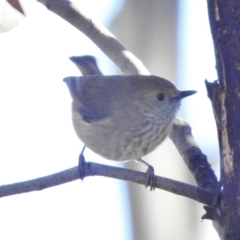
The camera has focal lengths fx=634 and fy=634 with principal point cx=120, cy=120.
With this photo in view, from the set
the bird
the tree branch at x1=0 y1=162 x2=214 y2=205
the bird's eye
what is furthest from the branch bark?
the bird's eye

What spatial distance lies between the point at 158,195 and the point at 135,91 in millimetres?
545

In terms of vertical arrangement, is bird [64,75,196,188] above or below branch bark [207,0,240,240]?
above

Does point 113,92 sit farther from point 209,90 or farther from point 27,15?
point 209,90

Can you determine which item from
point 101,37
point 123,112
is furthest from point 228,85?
point 123,112

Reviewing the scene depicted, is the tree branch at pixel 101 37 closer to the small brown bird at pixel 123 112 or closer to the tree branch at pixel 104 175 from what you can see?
the small brown bird at pixel 123 112

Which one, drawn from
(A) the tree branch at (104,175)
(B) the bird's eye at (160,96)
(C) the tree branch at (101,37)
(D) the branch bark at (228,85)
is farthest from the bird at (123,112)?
(D) the branch bark at (228,85)

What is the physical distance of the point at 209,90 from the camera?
168cm

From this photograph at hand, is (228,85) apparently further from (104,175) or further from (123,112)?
(123,112)

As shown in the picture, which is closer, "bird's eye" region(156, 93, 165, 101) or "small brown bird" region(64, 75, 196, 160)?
"small brown bird" region(64, 75, 196, 160)

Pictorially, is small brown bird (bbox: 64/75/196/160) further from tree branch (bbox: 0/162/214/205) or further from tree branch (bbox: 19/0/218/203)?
tree branch (bbox: 0/162/214/205)

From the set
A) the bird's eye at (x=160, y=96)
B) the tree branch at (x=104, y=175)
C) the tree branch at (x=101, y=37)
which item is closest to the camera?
the tree branch at (x=104, y=175)

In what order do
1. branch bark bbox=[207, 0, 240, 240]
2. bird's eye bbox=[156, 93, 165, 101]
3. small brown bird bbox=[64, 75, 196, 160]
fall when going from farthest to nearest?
bird's eye bbox=[156, 93, 165, 101]
small brown bird bbox=[64, 75, 196, 160]
branch bark bbox=[207, 0, 240, 240]

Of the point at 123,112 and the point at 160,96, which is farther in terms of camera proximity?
the point at 160,96

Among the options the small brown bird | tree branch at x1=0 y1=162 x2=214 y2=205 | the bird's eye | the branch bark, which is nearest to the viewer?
the branch bark
